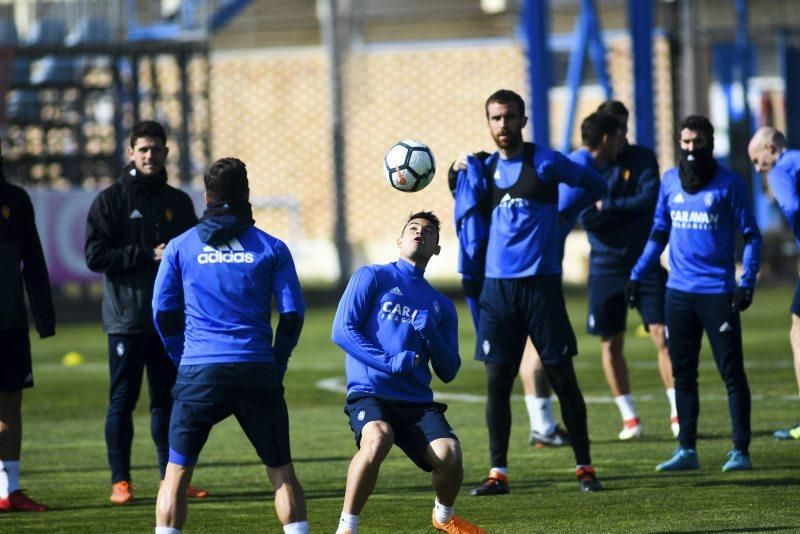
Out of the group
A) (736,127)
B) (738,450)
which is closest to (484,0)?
(736,127)

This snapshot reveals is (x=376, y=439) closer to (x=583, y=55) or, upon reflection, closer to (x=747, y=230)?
(x=747, y=230)

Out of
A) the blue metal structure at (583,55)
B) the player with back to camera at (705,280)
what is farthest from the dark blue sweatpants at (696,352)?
the blue metal structure at (583,55)

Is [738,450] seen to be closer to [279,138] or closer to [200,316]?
[200,316]

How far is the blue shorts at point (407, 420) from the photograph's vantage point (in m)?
7.23

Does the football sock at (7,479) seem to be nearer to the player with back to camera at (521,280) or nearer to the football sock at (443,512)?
the player with back to camera at (521,280)

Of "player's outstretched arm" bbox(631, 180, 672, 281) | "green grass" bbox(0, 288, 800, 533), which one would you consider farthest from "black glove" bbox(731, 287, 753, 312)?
"green grass" bbox(0, 288, 800, 533)

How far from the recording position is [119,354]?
918cm

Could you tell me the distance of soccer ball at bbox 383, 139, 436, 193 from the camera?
953 cm

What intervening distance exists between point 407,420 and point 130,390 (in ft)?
8.23

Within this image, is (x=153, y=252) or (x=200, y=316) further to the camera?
(x=153, y=252)

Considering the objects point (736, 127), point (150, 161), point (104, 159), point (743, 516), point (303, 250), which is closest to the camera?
point (743, 516)

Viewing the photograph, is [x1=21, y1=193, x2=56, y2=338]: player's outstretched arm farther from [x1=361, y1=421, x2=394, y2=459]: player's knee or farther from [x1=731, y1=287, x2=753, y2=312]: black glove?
[x1=731, y1=287, x2=753, y2=312]: black glove

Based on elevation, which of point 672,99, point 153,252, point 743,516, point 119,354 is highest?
point 672,99

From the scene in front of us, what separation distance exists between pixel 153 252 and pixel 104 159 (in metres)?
18.1
